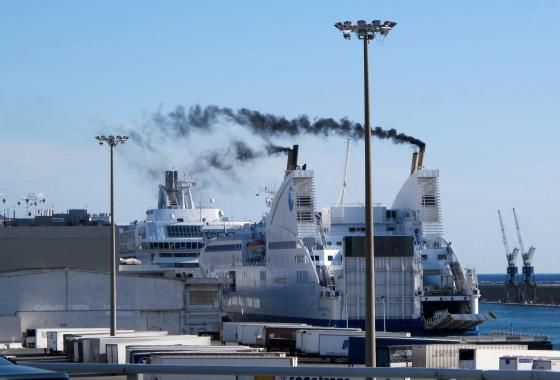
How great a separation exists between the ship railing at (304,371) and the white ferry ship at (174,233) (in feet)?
379

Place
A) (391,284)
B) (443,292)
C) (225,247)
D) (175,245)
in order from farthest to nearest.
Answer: (175,245), (225,247), (443,292), (391,284)

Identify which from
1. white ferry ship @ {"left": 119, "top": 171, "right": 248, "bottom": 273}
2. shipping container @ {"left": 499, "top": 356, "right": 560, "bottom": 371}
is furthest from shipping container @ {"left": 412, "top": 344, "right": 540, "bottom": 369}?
white ferry ship @ {"left": 119, "top": 171, "right": 248, "bottom": 273}

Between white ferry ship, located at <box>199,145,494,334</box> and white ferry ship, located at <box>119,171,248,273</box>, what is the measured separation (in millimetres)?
15875

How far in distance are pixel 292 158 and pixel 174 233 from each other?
3361 centimetres

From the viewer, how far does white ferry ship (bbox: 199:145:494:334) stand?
290ft

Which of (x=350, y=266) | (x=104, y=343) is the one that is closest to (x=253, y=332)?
(x=350, y=266)

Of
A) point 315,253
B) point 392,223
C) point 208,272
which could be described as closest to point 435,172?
point 392,223

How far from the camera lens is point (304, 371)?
9750 mm

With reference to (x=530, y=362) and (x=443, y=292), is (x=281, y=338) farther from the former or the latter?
(x=530, y=362)

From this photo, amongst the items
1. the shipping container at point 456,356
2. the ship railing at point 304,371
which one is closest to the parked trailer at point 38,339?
the shipping container at point 456,356

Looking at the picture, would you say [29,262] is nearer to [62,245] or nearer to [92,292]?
[62,245]

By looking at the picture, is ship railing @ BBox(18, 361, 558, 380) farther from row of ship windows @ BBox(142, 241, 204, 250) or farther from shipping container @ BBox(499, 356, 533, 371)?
row of ship windows @ BBox(142, 241, 204, 250)

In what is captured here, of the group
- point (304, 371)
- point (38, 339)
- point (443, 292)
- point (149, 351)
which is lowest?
point (38, 339)

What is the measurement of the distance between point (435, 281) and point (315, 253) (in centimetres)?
972
